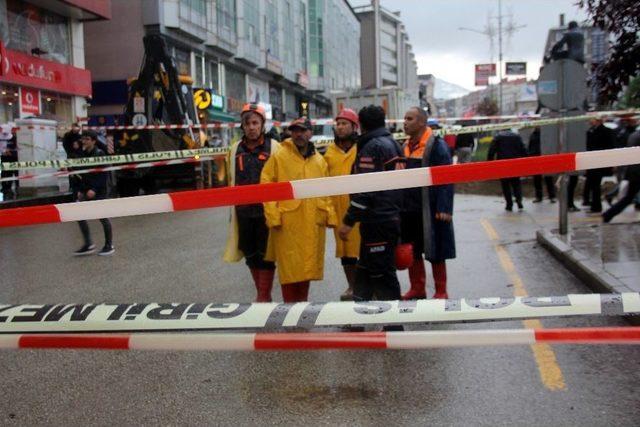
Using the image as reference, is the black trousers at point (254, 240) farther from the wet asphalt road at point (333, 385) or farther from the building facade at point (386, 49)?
the building facade at point (386, 49)

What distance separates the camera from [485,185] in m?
19.8

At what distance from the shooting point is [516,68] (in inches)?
2884

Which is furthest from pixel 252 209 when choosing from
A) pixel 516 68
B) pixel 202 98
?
pixel 516 68

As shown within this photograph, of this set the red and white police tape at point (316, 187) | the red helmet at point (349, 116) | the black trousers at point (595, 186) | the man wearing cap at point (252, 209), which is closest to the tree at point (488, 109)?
the black trousers at point (595, 186)

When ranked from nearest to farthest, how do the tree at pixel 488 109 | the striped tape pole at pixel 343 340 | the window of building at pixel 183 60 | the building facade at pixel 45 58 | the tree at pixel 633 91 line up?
the striped tape pole at pixel 343 340, the tree at pixel 633 91, the building facade at pixel 45 58, the window of building at pixel 183 60, the tree at pixel 488 109

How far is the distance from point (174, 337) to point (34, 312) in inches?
28.3

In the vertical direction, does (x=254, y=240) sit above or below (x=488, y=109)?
below

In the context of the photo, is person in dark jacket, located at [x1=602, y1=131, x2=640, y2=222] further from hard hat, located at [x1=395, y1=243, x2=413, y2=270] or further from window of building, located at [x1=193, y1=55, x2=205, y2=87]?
window of building, located at [x1=193, y1=55, x2=205, y2=87]

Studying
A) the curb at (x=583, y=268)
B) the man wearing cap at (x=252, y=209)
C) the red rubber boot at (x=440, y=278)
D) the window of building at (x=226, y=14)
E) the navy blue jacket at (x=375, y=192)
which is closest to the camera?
the navy blue jacket at (x=375, y=192)

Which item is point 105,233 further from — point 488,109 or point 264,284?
point 488,109

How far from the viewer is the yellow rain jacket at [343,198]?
18.5ft

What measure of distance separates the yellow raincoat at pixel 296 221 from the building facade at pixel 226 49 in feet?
54.2

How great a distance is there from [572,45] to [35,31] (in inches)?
768

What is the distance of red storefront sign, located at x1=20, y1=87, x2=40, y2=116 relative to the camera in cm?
2144
